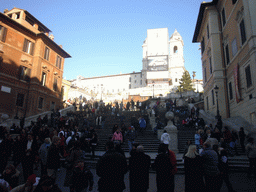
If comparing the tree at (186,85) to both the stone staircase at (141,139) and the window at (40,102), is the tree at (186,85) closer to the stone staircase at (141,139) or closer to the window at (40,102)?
the stone staircase at (141,139)

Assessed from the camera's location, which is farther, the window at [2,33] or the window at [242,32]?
the window at [2,33]

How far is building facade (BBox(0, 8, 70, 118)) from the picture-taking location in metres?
23.2

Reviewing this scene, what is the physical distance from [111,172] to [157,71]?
213 feet

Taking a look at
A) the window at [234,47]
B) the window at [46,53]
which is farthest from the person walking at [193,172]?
the window at [46,53]

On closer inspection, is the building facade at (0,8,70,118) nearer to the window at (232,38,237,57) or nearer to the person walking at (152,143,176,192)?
the person walking at (152,143,176,192)

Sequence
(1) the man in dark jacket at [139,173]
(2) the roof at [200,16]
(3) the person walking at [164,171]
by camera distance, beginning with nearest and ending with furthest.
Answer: (1) the man in dark jacket at [139,173], (3) the person walking at [164,171], (2) the roof at [200,16]

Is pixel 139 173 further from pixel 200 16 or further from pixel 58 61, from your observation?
pixel 58 61

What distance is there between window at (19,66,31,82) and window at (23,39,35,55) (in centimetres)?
239

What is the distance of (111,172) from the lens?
13.7ft

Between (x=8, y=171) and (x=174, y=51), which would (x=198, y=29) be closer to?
(x=8, y=171)

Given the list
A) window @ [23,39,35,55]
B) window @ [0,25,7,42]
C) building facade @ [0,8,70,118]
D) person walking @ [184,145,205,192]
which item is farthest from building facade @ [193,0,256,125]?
window @ [0,25,7,42]

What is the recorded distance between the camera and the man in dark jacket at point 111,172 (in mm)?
4133

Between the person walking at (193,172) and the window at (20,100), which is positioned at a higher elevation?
the window at (20,100)

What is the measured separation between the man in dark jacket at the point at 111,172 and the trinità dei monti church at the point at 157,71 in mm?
48007
